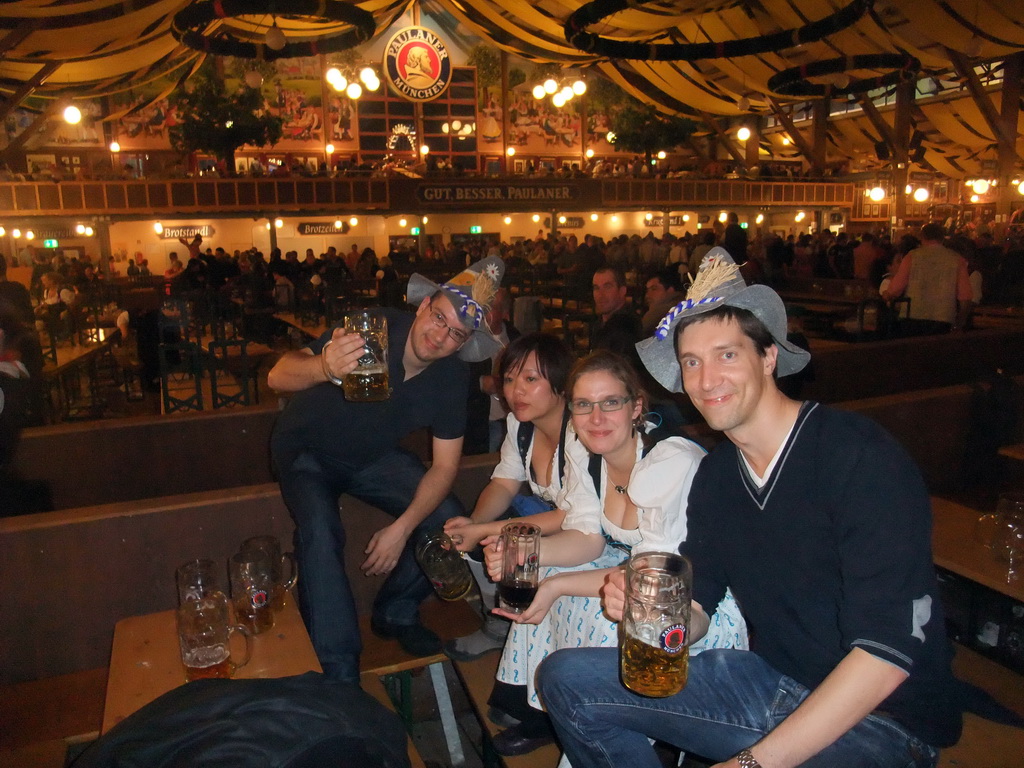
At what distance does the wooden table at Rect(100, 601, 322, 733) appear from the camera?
165cm

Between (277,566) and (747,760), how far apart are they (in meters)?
1.30

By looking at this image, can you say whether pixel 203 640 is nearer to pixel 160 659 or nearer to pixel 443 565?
pixel 160 659

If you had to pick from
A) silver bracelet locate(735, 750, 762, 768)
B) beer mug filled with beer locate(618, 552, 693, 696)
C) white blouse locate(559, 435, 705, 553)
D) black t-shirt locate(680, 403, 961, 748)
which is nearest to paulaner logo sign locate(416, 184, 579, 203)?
white blouse locate(559, 435, 705, 553)

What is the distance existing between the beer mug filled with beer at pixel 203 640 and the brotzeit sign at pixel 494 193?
16.5 meters

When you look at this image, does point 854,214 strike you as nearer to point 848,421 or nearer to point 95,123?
point 95,123

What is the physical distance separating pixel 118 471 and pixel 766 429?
9.62ft

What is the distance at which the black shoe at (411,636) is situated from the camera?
240 cm

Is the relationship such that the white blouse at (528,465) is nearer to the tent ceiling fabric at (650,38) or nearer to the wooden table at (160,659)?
the wooden table at (160,659)

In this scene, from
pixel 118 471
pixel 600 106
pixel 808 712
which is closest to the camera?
pixel 808 712

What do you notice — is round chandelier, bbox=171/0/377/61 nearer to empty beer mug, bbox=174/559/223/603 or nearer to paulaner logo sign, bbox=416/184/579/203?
paulaner logo sign, bbox=416/184/579/203

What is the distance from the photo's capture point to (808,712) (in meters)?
1.30

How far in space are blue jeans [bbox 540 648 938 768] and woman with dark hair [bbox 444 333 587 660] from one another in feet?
2.04

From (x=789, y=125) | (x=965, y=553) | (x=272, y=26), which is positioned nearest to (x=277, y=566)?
(x=965, y=553)

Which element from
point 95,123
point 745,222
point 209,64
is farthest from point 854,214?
point 95,123
